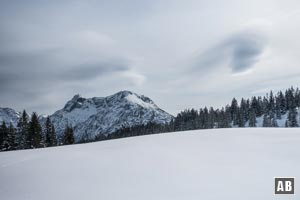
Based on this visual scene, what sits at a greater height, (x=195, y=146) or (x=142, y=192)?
(x=195, y=146)

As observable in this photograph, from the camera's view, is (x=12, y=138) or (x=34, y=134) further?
(x=34, y=134)

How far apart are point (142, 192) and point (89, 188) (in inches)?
58.7

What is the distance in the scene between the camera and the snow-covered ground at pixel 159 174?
5980 mm

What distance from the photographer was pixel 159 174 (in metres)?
7.16

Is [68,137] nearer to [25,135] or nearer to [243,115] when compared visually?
[25,135]

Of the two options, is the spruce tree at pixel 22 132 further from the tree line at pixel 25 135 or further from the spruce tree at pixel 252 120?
the spruce tree at pixel 252 120

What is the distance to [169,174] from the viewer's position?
7152mm

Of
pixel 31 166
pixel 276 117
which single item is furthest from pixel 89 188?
pixel 276 117

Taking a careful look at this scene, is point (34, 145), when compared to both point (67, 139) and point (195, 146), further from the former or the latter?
point (195, 146)

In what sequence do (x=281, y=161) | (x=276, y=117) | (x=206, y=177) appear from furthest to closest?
(x=276, y=117) < (x=281, y=161) < (x=206, y=177)

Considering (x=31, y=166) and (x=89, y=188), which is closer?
(x=89, y=188)

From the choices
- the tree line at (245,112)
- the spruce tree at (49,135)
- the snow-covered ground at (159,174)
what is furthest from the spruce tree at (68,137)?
the tree line at (245,112)

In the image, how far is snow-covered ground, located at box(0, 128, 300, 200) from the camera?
19.6 feet

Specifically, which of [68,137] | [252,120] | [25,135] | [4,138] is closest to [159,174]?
[4,138]
